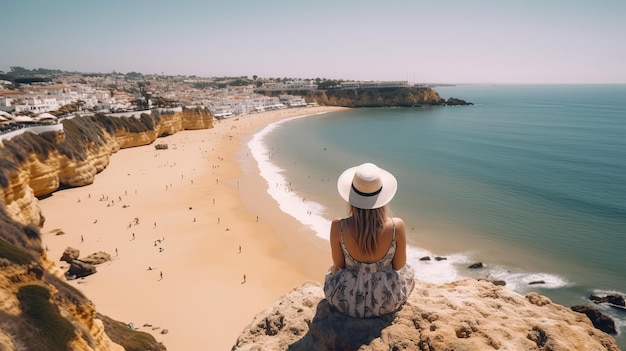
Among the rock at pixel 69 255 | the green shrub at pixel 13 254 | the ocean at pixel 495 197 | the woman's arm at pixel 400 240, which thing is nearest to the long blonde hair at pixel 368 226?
the woman's arm at pixel 400 240

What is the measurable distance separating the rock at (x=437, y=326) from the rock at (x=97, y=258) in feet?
47.8

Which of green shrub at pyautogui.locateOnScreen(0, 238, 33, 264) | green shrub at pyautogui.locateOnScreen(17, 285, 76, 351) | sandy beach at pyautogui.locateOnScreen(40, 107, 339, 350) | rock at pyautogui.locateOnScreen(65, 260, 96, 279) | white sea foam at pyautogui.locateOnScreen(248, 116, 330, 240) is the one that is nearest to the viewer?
green shrub at pyautogui.locateOnScreen(17, 285, 76, 351)

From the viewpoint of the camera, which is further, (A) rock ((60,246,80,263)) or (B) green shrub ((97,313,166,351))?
(A) rock ((60,246,80,263))

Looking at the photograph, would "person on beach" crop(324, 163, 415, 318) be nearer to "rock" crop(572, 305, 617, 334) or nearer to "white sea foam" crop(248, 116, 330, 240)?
"rock" crop(572, 305, 617, 334)

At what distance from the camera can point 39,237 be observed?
10188 millimetres

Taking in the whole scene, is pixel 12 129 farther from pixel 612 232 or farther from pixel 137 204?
pixel 612 232

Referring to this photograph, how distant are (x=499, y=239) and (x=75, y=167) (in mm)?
30200

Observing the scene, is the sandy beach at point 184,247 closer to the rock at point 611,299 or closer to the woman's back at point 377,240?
the woman's back at point 377,240

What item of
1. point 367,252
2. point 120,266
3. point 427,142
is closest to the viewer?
point 367,252

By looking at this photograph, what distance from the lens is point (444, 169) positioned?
36938mm

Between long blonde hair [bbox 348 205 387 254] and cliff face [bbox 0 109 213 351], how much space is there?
5171mm

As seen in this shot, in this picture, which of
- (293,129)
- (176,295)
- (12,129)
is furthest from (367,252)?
(293,129)

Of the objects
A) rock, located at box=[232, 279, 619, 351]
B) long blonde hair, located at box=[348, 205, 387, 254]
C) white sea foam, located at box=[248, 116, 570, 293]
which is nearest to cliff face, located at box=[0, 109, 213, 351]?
rock, located at box=[232, 279, 619, 351]

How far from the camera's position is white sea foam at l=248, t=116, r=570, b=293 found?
1555 cm
